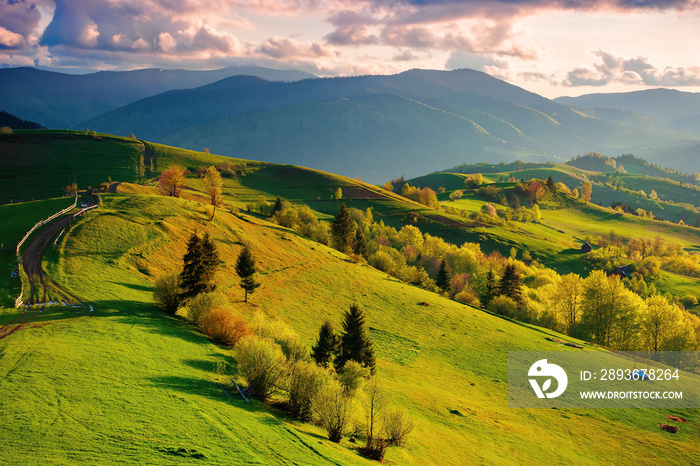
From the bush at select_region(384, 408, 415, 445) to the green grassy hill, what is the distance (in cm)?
124

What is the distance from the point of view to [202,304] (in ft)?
165

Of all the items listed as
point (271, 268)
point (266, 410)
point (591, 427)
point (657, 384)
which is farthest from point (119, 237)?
point (657, 384)

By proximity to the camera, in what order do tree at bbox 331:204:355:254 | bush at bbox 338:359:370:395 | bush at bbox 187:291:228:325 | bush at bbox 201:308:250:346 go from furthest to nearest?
tree at bbox 331:204:355:254
bush at bbox 187:291:228:325
bush at bbox 201:308:250:346
bush at bbox 338:359:370:395

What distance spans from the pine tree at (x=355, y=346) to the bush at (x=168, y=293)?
73.1 ft

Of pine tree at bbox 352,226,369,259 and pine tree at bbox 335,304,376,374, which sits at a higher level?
pine tree at bbox 352,226,369,259

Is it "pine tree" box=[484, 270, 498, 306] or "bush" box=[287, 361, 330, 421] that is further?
"pine tree" box=[484, 270, 498, 306]

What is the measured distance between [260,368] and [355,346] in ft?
46.3

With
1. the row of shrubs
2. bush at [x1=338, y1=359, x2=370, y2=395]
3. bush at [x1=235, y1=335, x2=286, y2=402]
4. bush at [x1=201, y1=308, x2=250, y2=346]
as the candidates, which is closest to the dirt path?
bush at [x1=201, y1=308, x2=250, y2=346]

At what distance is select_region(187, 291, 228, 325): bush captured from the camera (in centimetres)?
5003

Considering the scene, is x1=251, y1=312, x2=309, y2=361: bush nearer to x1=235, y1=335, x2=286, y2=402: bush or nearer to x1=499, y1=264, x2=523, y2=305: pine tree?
x1=235, y1=335, x2=286, y2=402: bush

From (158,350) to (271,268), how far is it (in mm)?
43046

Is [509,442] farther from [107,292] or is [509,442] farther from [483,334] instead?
[107,292]

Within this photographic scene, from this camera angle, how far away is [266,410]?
34.2 m

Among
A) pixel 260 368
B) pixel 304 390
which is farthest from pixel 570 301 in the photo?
pixel 260 368
